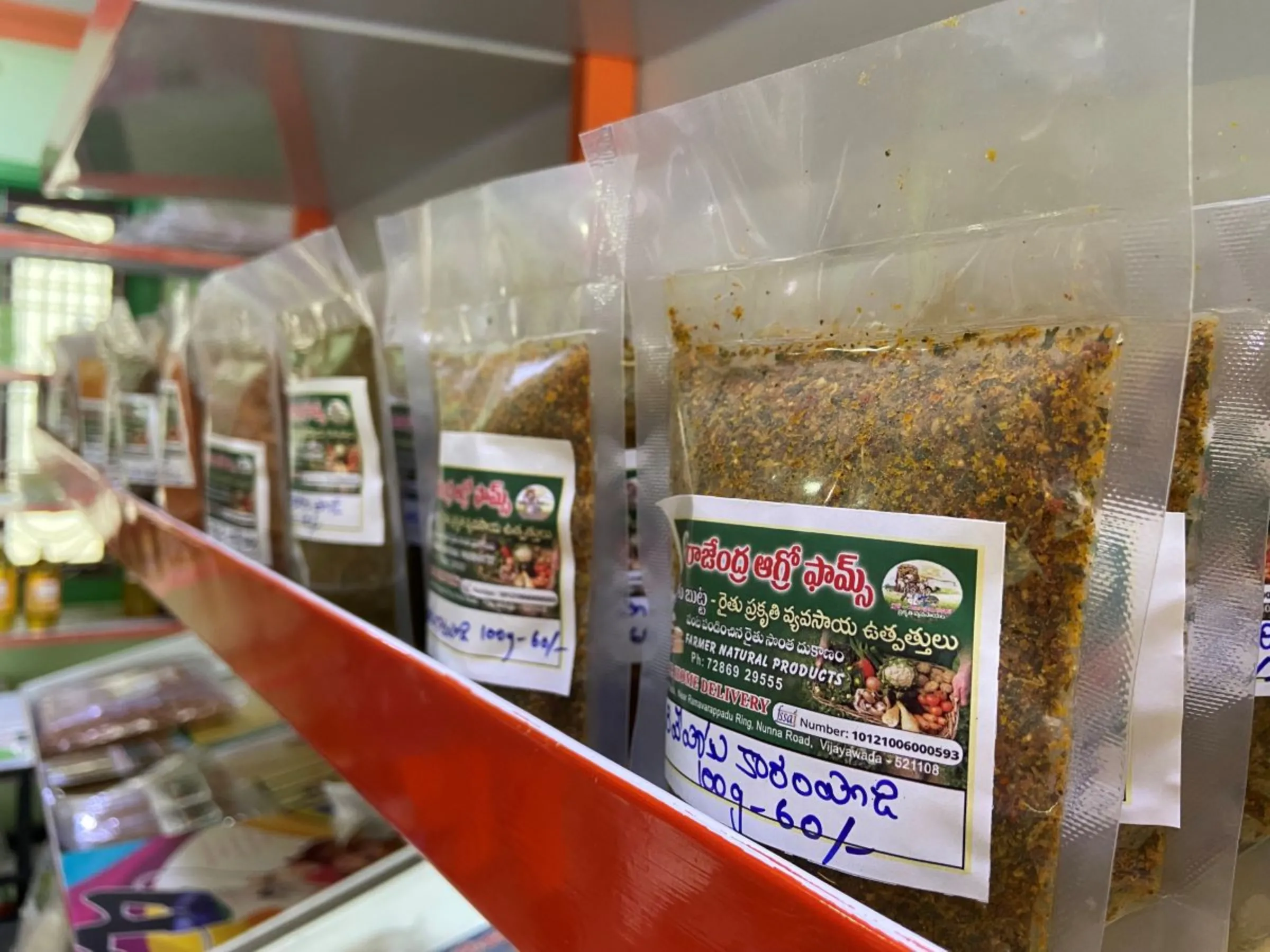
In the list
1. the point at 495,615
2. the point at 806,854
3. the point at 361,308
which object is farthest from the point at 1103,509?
the point at 361,308

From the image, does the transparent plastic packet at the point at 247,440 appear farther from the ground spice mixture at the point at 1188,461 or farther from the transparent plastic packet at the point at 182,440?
the ground spice mixture at the point at 1188,461

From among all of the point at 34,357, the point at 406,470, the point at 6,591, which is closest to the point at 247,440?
the point at 406,470

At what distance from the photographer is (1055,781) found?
36 cm

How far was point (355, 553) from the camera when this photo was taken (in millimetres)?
799

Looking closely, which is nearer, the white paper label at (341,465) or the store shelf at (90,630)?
the white paper label at (341,465)

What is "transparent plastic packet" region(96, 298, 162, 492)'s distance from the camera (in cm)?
132

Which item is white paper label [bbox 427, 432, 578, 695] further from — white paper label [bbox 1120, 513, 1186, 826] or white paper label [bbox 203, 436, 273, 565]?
white paper label [bbox 203, 436, 273, 565]

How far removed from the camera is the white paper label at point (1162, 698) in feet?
1.22

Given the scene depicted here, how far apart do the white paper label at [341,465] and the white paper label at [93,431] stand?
103cm

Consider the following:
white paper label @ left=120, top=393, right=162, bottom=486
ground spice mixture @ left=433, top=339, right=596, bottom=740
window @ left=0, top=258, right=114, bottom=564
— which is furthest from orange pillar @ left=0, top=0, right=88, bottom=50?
ground spice mixture @ left=433, top=339, right=596, bottom=740

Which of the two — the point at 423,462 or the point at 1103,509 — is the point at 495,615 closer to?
the point at 423,462

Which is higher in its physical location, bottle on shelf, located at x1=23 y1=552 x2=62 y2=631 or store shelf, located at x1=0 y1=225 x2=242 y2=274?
store shelf, located at x1=0 y1=225 x2=242 y2=274

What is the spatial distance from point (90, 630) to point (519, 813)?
277 cm

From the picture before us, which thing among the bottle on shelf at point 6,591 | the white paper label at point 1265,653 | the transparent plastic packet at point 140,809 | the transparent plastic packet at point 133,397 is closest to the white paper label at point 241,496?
the transparent plastic packet at point 133,397
